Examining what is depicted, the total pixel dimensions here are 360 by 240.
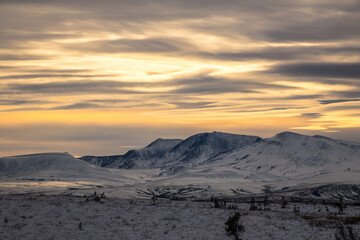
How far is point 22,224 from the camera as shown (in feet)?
128

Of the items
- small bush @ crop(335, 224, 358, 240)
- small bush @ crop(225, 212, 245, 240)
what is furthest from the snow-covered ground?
small bush @ crop(335, 224, 358, 240)

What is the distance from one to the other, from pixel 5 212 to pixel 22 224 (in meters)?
6.32

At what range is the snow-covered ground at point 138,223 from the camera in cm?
3669

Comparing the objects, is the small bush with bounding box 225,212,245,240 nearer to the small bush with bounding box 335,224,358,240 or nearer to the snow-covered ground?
the snow-covered ground

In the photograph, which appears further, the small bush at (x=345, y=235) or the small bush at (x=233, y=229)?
the small bush at (x=233, y=229)

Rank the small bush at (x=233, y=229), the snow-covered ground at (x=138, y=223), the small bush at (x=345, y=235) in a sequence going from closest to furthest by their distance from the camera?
the small bush at (x=345, y=235), the snow-covered ground at (x=138, y=223), the small bush at (x=233, y=229)

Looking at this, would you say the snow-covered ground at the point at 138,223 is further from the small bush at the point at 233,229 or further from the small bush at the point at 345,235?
the small bush at the point at 345,235

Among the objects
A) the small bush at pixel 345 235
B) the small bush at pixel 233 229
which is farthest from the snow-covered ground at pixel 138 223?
the small bush at pixel 345 235

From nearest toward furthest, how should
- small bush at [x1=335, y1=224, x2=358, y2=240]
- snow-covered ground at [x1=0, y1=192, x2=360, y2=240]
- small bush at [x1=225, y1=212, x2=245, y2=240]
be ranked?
small bush at [x1=335, y1=224, x2=358, y2=240]
snow-covered ground at [x1=0, y1=192, x2=360, y2=240]
small bush at [x1=225, y1=212, x2=245, y2=240]

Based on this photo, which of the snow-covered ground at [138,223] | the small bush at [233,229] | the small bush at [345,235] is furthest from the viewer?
the small bush at [233,229]

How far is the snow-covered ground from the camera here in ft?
120

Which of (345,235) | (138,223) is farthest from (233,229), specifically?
(138,223)

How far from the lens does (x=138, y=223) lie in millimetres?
41750

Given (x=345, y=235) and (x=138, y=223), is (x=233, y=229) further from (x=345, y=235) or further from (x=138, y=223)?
(x=138, y=223)
